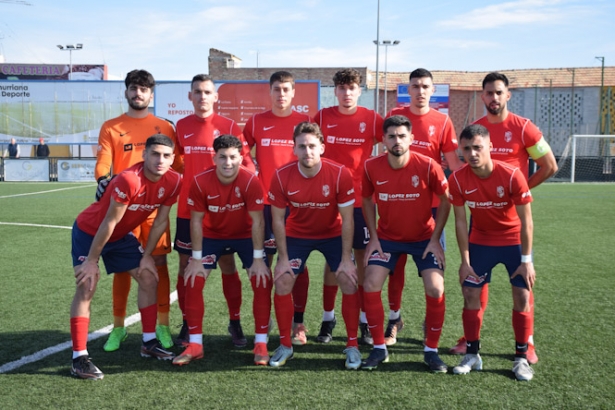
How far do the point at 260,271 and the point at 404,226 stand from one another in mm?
1119

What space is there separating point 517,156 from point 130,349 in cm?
336

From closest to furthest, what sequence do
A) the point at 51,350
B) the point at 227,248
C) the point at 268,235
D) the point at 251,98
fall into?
1. the point at 51,350
2. the point at 227,248
3. the point at 268,235
4. the point at 251,98

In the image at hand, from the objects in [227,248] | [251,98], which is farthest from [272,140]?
[251,98]

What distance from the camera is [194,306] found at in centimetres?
421

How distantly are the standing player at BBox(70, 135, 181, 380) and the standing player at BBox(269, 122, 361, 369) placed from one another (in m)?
0.83

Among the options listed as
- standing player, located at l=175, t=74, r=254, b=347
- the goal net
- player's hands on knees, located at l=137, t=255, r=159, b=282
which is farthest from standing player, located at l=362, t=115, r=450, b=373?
the goal net

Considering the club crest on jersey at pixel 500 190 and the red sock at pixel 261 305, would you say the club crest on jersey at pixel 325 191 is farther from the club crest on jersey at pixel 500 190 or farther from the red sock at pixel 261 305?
the club crest on jersey at pixel 500 190

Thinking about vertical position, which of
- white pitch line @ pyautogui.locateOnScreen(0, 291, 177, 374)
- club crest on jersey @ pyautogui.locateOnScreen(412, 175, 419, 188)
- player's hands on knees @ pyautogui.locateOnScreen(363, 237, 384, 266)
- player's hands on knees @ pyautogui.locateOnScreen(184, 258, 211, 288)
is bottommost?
white pitch line @ pyautogui.locateOnScreen(0, 291, 177, 374)

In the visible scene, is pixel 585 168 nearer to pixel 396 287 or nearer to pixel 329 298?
pixel 396 287

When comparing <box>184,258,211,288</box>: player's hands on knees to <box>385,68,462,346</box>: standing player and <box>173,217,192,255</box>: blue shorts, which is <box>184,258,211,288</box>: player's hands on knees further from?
<box>385,68,462,346</box>: standing player

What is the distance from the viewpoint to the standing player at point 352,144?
4633mm

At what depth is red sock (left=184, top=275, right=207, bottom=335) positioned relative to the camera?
4195 millimetres

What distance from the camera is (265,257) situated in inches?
173

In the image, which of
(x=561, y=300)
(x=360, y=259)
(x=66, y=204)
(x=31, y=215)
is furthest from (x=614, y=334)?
(x=66, y=204)
